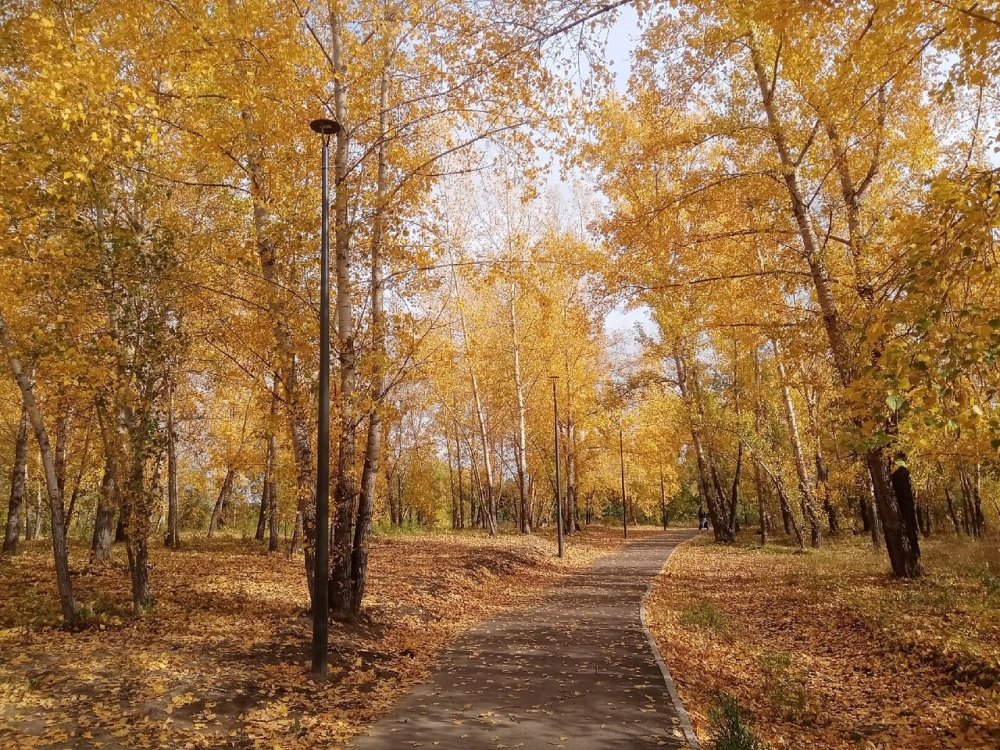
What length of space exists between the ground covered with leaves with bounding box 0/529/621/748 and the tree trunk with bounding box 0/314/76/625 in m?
0.38

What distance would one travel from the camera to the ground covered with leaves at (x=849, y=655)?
5.29m

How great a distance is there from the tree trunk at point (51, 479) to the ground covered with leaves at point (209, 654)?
→ 1.25ft

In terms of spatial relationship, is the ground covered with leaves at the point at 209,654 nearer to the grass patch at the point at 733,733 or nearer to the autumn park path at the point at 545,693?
the autumn park path at the point at 545,693

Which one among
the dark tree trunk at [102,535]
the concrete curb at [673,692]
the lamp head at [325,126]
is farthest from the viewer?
the dark tree trunk at [102,535]

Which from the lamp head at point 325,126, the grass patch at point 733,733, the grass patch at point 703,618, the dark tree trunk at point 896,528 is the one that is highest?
the lamp head at point 325,126

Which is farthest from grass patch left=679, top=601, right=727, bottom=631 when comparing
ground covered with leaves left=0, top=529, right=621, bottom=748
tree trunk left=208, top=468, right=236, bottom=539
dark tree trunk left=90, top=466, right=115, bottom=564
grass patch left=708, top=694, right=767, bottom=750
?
tree trunk left=208, top=468, right=236, bottom=539

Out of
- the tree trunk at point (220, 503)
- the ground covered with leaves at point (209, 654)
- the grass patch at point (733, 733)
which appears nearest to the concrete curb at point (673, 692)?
the grass patch at point (733, 733)

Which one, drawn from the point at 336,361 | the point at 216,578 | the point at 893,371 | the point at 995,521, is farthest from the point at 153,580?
the point at 995,521

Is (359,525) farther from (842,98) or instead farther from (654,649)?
(842,98)

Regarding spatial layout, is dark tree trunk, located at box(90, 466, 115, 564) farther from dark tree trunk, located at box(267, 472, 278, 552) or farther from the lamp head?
the lamp head

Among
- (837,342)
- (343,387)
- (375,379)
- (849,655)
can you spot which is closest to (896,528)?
(837,342)

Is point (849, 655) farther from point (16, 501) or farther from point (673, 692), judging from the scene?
point (16, 501)

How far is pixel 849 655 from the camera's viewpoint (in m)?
7.48

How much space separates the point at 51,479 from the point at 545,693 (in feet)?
22.4
